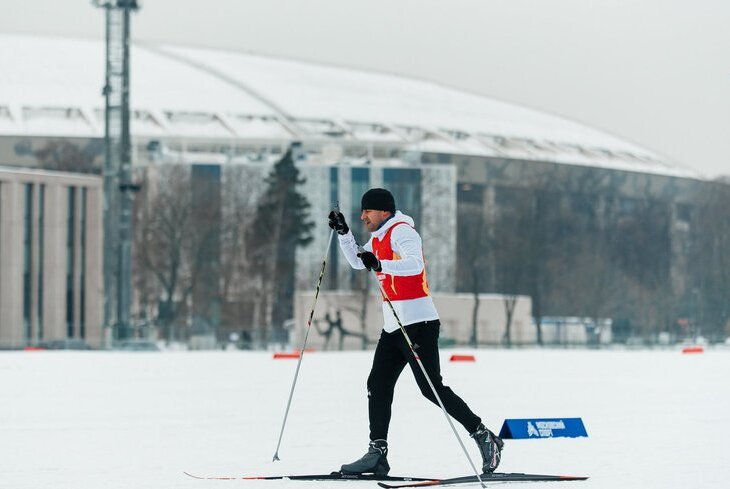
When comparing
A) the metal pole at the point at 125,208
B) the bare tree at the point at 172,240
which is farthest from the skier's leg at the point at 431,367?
the bare tree at the point at 172,240

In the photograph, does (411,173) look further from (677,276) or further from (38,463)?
(38,463)

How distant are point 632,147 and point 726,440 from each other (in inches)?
4462

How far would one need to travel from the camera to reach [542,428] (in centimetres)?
1186

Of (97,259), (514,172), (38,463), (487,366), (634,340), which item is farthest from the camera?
(514,172)

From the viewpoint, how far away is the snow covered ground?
9914 mm

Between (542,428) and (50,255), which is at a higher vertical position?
(50,255)

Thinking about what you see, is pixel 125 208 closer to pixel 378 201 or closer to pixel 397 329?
pixel 378 201

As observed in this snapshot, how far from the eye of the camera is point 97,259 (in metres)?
67.8

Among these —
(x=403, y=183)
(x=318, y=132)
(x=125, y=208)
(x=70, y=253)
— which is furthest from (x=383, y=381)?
(x=318, y=132)

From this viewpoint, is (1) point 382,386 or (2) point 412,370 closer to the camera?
(2) point 412,370

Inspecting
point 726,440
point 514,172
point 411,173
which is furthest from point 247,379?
point 514,172

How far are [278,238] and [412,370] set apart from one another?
6763 centimetres

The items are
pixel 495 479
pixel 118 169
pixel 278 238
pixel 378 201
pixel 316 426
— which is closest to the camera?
pixel 495 479

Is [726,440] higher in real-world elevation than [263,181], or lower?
lower
